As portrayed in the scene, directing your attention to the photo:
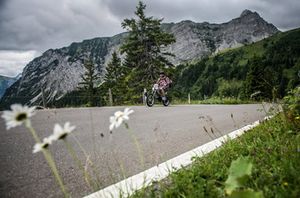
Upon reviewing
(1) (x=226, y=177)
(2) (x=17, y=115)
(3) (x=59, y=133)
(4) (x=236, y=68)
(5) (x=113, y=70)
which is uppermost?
(4) (x=236, y=68)

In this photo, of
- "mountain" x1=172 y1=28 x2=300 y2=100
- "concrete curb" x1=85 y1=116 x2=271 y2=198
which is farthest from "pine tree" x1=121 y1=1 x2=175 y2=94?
"mountain" x1=172 y1=28 x2=300 y2=100

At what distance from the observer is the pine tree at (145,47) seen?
29.3 m

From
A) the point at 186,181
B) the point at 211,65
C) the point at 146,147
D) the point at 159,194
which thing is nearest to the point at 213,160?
the point at 186,181

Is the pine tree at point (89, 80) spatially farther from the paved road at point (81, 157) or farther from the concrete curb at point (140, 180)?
the concrete curb at point (140, 180)

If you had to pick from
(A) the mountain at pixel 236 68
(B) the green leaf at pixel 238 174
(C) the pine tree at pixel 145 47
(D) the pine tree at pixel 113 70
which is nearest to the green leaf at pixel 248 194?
(B) the green leaf at pixel 238 174

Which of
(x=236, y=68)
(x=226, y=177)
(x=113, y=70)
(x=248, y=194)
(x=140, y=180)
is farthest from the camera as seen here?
(x=236, y=68)

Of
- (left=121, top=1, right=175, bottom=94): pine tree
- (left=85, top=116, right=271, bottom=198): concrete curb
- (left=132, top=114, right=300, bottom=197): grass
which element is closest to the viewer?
(left=132, top=114, right=300, bottom=197): grass

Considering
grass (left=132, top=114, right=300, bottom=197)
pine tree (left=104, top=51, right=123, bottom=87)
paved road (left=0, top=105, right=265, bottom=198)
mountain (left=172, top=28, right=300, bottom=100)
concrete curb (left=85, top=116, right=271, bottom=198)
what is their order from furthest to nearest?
mountain (left=172, top=28, right=300, bottom=100)
pine tree (left=104, top=51, right=123, bottom=87)
paved road (left=0, top=105, right=265, bottom=198)
concrete curb (left=85, top=116, right=271, bottom=198)
grass (left=132, top=114, right=300, bottom=197)

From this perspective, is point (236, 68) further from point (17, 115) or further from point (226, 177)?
point (17, 115)

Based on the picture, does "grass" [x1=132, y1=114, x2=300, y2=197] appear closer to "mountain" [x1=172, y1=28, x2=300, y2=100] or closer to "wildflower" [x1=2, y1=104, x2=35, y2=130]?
"wildflower" [x1=2, y1=104, x2=35, y2=130]

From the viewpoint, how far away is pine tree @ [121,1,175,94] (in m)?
29.3

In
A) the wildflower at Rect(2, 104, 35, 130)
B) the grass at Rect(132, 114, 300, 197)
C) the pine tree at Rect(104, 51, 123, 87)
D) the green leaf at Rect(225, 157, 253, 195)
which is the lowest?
the grass at Rect(132, 114, 300, 197)

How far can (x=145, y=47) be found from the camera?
1183 inches

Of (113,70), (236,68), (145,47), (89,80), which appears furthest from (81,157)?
(236,68)
